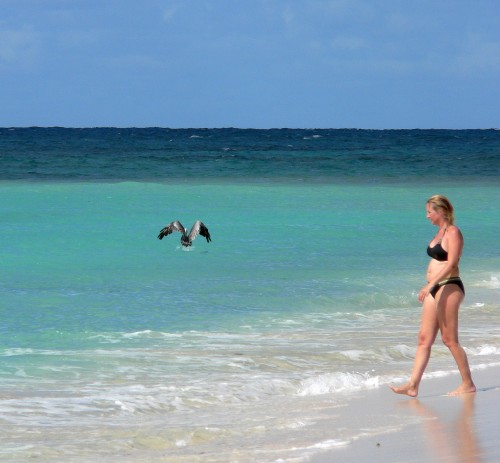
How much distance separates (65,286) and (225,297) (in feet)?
6.61

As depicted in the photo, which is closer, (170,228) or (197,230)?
(197,230)

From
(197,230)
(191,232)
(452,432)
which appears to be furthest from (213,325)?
(197,230)

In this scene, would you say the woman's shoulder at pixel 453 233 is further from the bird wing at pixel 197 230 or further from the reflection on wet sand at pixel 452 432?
the bird wing at pixel 197 230

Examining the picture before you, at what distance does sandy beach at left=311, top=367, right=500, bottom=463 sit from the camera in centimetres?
505

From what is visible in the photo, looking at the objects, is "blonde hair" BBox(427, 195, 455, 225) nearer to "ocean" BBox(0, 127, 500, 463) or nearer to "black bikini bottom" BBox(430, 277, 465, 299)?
"black bikini bottom" BBox(430, 277, 465, 299)

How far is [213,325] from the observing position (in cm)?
938

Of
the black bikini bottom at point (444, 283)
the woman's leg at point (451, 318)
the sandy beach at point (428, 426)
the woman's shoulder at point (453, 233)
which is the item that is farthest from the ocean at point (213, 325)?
the woman's shoulder at point (453, 233)

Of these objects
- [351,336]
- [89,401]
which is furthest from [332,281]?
[89,401]

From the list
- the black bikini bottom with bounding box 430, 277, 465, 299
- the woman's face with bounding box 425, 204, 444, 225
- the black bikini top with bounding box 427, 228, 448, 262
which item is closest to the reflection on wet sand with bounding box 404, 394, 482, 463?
the black bikini bottom with bounding box 430, 277, 465, 299

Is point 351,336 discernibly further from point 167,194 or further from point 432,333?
point 167,194

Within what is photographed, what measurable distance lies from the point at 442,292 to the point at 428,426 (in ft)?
3.21

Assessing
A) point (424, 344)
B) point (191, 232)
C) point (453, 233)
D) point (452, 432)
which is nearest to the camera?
point (452, 432)

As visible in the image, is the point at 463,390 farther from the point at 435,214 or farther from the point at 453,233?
the point at 435,214

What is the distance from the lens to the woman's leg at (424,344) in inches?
249
